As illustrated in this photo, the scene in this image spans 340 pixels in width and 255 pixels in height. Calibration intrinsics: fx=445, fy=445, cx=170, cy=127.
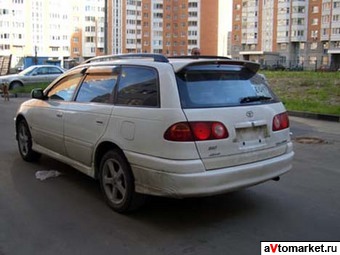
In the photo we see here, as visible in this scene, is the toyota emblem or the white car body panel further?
the toyota emblem

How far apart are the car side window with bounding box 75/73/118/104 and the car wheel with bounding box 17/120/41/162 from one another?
6.17 ft

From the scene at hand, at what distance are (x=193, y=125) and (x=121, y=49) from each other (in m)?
118

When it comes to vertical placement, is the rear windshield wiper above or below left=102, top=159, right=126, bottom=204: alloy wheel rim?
above

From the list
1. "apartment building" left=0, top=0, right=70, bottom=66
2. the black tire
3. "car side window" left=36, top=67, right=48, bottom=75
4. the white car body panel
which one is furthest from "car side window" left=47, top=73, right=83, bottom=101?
"apartment building" left=0, top=0, right=70, bottom=66

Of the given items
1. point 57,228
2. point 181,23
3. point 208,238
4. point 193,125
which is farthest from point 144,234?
point 181,23

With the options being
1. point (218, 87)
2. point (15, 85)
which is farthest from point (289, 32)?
point (218, 87)

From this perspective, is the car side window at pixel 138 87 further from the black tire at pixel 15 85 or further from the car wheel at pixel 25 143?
the black tire at pixel 15 85

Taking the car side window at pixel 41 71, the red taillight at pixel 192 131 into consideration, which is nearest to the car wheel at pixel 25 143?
the red taillight at pixel 192 131

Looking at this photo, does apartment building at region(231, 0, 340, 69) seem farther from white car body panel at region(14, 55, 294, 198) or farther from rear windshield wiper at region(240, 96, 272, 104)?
white car body panel at region(14, 55, 294, 198)

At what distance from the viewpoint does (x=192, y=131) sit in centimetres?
428

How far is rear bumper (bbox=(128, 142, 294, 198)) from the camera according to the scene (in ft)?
13.9

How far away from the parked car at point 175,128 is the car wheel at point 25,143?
175 cm

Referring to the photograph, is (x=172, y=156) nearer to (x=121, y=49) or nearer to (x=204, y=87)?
(x=204, y=87)

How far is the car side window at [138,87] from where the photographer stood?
4621mm
